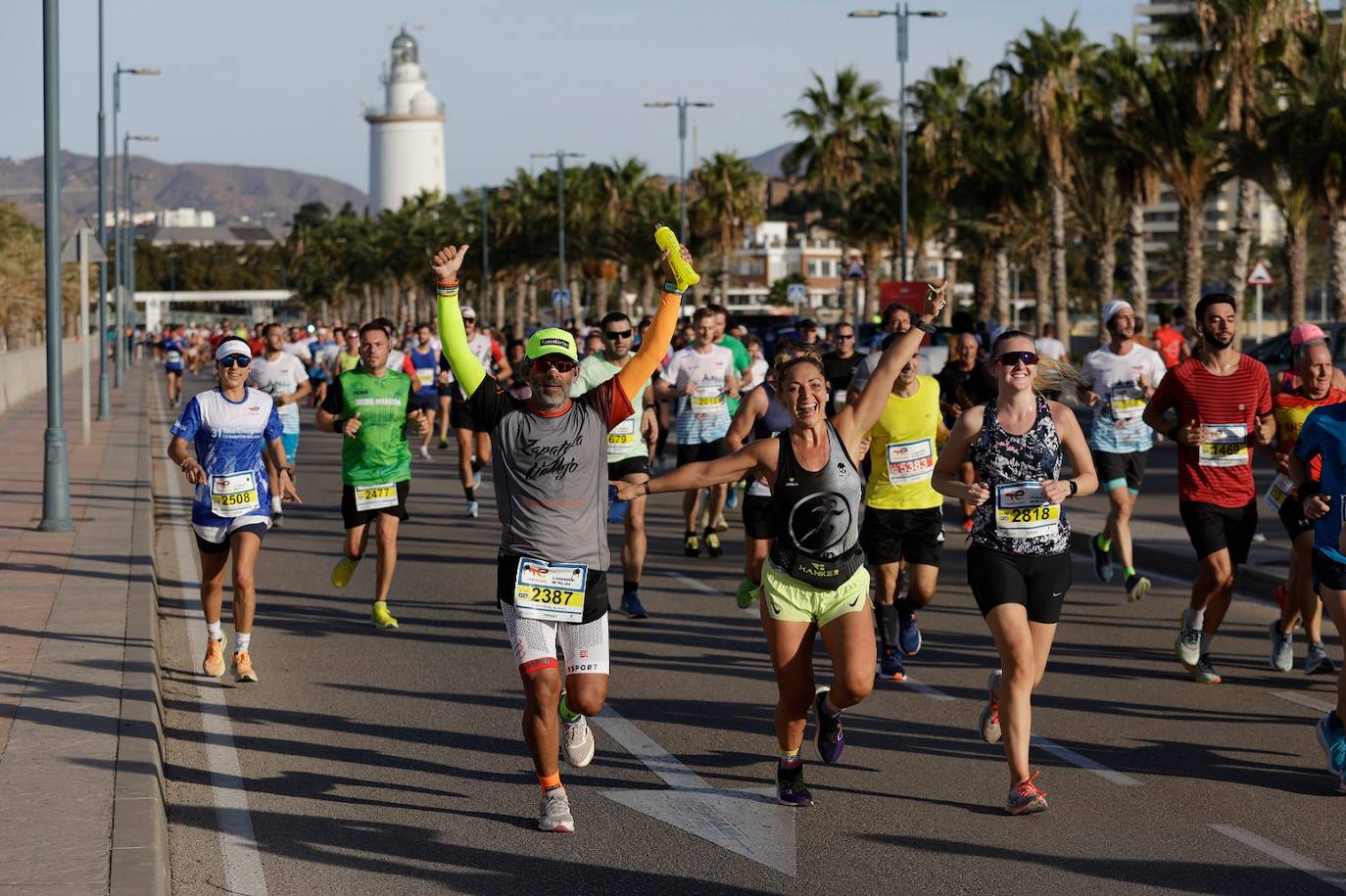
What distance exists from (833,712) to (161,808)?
2.60 m

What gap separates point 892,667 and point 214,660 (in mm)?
3552

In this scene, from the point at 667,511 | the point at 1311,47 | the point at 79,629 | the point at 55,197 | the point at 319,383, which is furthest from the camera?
the point at 1311,47

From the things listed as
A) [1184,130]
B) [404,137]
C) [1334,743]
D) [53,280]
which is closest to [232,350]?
[1334,743]

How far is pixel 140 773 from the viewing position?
707 centimetres

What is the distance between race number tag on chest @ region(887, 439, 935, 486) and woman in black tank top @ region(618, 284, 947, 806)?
272 centimetres

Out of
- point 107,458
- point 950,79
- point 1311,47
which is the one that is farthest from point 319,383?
point 950,79

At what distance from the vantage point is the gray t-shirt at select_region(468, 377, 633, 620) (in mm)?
6613

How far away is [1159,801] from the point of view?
7.08m

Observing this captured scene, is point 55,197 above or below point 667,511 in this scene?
above

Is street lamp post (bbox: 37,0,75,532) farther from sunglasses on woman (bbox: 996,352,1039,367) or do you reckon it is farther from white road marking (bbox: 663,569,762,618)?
sunglasses on woman (bbox: 996,352,1039,367)

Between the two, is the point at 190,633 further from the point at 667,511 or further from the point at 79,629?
the point at 667,511

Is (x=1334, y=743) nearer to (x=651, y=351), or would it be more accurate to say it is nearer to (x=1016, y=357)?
(x=1016, y=357)

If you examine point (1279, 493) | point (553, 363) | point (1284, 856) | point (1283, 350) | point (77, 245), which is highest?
point (77, 245)

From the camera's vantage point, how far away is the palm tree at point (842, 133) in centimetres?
6184
